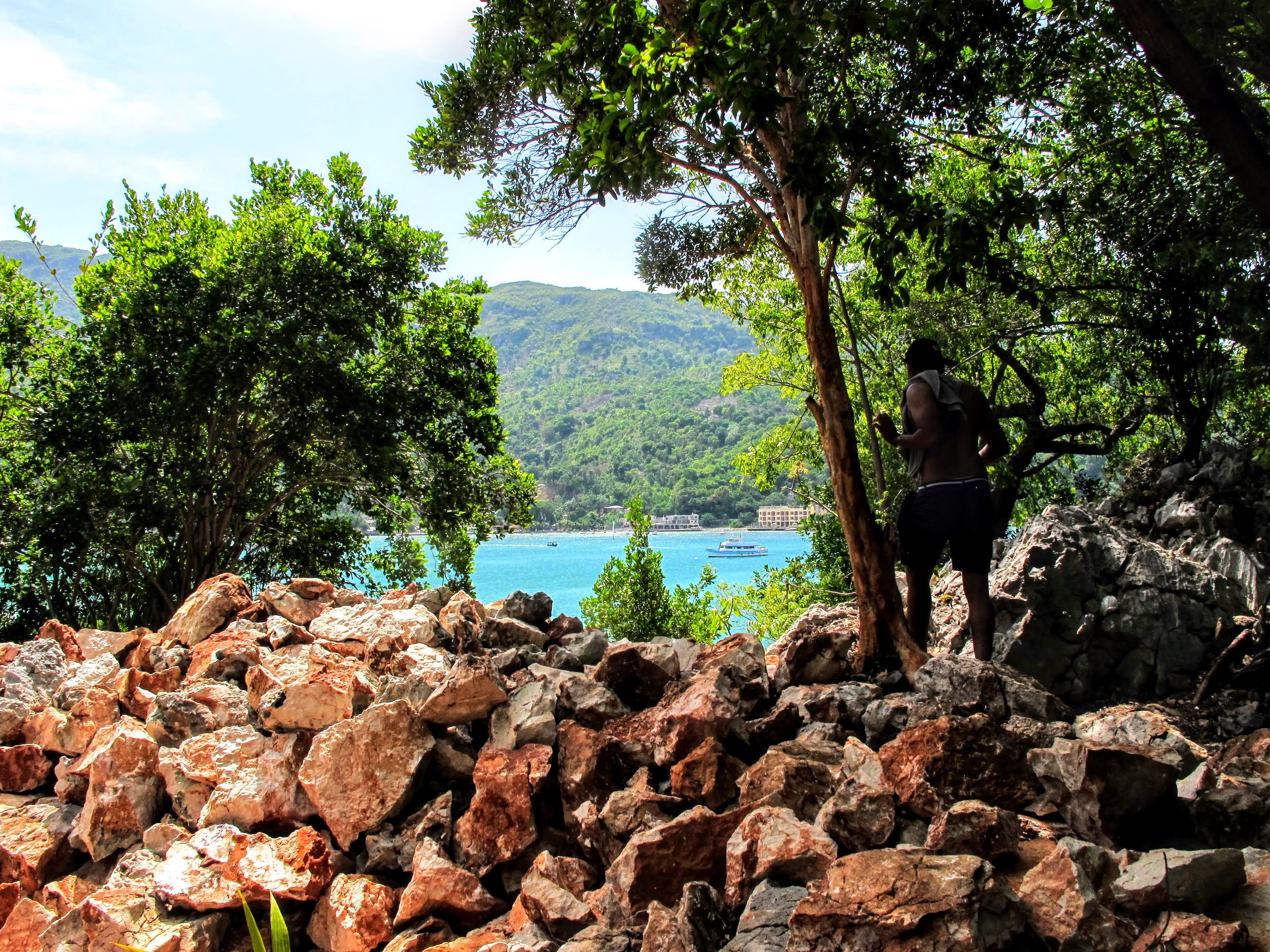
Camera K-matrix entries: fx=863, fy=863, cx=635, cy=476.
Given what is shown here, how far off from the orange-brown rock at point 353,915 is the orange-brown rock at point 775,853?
4.59 ft

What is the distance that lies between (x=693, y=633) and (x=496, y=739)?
245 inches

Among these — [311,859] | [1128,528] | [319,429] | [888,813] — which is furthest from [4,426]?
[1128,528]

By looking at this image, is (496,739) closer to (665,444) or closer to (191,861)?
(191,861)

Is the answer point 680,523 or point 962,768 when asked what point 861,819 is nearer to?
point 962,768

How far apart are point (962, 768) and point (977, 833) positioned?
1.44 ft

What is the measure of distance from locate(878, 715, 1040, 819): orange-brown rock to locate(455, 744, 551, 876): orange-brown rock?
4.56 feet

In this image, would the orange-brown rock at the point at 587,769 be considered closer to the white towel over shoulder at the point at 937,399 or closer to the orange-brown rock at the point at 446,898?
the orange-brown rock at the point at 446,898

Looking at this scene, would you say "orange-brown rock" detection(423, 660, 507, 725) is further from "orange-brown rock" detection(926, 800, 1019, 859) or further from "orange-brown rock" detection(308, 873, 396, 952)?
"orange-brown rock" detection(926, 800, 1019, 859)

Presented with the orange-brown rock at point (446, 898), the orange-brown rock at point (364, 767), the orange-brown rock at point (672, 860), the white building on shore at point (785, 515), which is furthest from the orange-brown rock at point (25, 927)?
the white building on shore at point (785, 515)

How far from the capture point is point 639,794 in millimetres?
3273

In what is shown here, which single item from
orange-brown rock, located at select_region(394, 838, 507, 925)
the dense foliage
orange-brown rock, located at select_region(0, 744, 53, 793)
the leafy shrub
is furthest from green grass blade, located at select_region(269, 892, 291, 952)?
the dense foliage

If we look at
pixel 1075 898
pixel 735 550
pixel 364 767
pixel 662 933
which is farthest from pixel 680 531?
pixel 1075 898

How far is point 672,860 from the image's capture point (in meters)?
→ 2.91

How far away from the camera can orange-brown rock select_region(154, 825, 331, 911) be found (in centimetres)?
343
